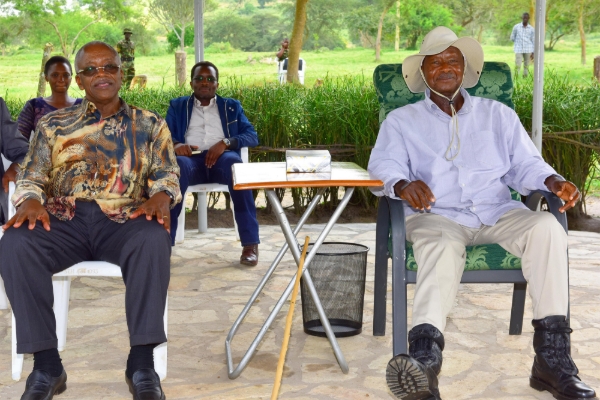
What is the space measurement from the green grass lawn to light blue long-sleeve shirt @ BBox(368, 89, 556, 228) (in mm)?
19152

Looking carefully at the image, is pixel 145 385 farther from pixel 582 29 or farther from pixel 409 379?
pixel 582 29

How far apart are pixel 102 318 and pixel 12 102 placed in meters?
4.04

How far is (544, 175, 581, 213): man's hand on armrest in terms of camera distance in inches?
123

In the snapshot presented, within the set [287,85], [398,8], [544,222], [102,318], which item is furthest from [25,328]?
[398,8]

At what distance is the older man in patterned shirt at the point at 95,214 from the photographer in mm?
2904

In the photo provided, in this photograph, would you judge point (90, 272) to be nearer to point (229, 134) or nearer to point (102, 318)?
point (102, 318)

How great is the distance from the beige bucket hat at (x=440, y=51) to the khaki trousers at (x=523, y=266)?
0.91 metres

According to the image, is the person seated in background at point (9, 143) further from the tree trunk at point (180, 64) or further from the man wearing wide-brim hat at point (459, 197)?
the tree trunk at point (180, 64)

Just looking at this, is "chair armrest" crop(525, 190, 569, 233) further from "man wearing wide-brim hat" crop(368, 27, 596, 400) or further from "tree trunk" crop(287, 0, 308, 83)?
"tree trunk" crop(287, 0, 308, 83)

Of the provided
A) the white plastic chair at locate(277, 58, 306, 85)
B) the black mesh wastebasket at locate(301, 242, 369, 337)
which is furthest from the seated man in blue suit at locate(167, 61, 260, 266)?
the white plastic chair at locate(277, 58, 306, 85)

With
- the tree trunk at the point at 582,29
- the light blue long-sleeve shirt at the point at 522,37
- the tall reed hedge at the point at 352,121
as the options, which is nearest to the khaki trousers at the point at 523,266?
the tall reed hedge at the point at 352,121

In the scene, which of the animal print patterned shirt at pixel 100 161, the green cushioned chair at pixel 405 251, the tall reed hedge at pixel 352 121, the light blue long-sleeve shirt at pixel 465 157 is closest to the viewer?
the green cushioned chair at pixel 405 251

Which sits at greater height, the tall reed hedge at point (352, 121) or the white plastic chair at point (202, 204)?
the tall reed hedge at point (352, 121)

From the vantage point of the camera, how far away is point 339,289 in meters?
3.75
